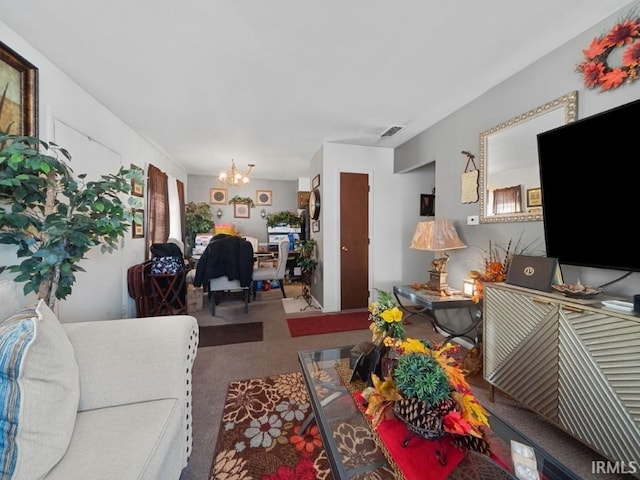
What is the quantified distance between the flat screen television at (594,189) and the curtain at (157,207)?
4.21 metres

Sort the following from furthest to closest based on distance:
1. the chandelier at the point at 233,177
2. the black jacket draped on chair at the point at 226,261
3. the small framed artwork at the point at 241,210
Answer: the small framed artwork at the point at 241,210 → the chandelier at the point at 233,177 → the black jacket draped on chair at the point at 226,261

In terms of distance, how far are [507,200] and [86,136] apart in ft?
12.2

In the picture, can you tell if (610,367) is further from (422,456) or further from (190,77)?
(190,77)

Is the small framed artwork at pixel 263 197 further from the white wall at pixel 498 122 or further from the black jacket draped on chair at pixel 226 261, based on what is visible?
the white wall at pixel 498 122

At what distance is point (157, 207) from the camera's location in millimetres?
3639

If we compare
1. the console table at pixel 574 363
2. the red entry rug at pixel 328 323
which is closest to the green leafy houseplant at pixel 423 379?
the console table at pixel 574 363

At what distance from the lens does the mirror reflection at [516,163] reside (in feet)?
5.54

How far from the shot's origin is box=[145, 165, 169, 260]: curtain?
11.2 ft

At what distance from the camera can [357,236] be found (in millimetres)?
3660

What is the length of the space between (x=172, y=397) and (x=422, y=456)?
1027 millimetres

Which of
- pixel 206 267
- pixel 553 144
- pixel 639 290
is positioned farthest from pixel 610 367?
pixel 206 267

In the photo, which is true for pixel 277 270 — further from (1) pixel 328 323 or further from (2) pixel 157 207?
(2) pixel 157 207

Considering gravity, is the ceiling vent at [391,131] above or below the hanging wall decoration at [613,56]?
above

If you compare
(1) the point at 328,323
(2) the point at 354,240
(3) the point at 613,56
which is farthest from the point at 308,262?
(3) the point at 613,56
